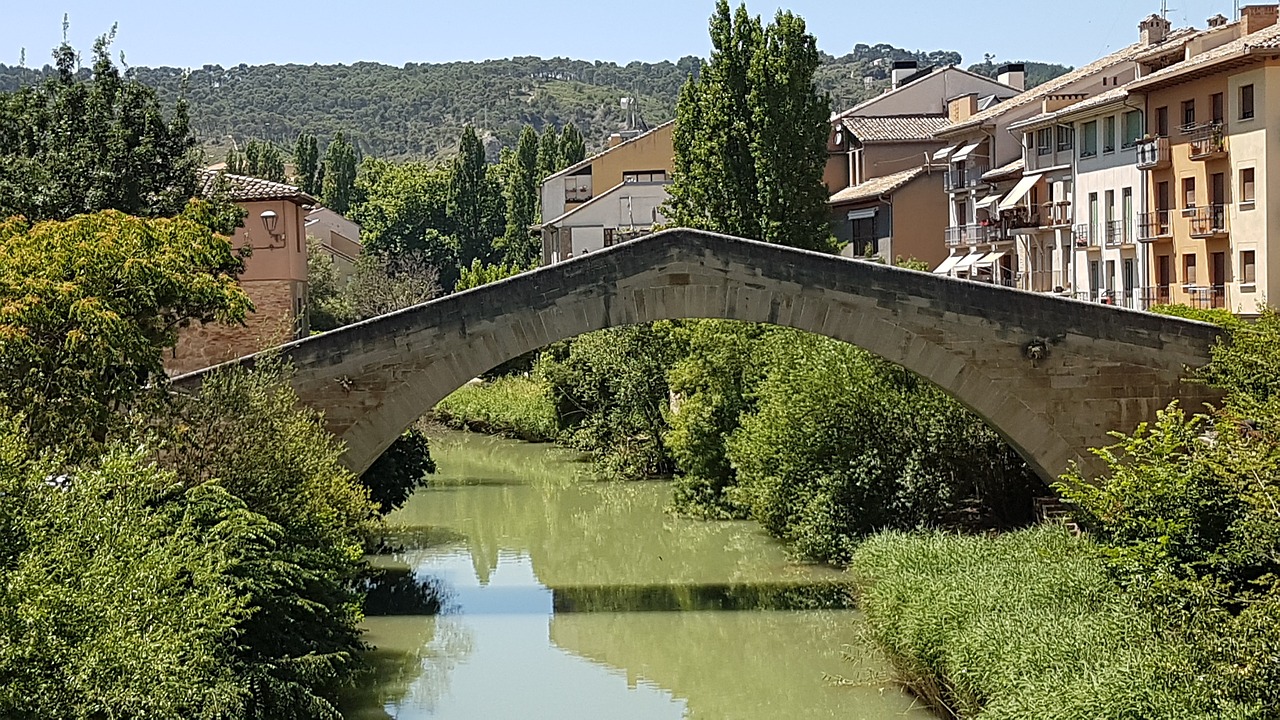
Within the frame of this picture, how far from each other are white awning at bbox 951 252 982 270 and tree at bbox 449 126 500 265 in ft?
158

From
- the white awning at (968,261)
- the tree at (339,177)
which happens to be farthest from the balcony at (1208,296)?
the tree at (339,177)

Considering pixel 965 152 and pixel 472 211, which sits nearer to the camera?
pixel 965 152

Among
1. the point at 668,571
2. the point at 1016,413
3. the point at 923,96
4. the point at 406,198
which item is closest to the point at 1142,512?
the point at 1016,413

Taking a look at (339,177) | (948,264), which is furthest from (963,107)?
(339,177)

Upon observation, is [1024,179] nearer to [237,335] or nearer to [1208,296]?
[1208,296]

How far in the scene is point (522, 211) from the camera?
8825 centimetres

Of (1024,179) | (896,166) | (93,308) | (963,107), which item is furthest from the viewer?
(896,166)

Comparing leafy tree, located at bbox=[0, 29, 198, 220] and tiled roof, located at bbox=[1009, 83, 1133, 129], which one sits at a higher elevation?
tiled roof, located at bbox=[1009, 83, 1133, 129]

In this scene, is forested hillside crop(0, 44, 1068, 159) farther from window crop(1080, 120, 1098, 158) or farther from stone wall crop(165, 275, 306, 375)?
stone wall crop(165, 275, 306, 375)

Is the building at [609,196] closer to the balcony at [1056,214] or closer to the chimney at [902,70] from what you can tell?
the chimney at [902,70]

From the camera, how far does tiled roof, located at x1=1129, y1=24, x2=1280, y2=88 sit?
3584 cm

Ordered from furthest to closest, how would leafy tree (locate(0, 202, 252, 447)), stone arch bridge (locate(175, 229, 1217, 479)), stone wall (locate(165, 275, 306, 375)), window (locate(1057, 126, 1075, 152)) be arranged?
window (locate(1057, 126, 1075, 152)), stone wall (locate(165, 275, 306, 375)), stone arch bridge (locate(175, 229, 1217, 479)), leafy tree (locate(0, 202, 252, 447))

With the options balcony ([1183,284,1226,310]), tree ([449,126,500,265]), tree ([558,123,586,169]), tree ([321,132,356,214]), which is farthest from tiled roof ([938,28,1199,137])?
tree ([321,132,356,214])

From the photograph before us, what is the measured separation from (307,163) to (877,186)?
164ft
